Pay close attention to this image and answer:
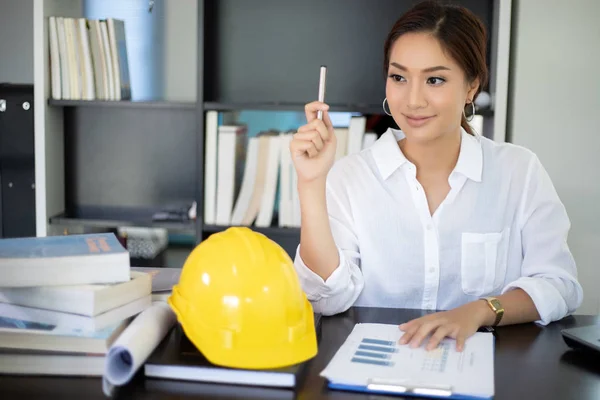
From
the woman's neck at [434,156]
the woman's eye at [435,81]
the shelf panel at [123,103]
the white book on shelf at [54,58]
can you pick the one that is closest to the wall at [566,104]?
the woman's neck at [434,156]

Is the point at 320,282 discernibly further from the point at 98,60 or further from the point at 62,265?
the point at 98,60

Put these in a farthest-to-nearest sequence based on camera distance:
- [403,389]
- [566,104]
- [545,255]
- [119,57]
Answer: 1. [119,57]
2. [566,104]
3. [545,255]
4. [403,389]

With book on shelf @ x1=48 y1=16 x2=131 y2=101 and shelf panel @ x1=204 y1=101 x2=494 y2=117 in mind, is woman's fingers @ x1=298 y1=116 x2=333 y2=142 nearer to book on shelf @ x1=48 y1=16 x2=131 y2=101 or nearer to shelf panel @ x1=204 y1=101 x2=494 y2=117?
shelf panel @ x1=204 y1=101 x2=494 y2=117

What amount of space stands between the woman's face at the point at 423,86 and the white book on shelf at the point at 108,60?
142cm

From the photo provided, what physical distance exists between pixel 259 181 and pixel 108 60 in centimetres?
71

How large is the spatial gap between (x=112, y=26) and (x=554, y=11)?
1.56 metres

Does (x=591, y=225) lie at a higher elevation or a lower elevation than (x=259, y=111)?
lower

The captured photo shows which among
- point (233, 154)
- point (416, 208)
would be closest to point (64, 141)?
point (233, 154)

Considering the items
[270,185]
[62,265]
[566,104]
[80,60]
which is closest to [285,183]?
[270,185]

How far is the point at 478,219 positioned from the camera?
181 cm

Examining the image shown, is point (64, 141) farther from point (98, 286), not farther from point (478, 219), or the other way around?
point (98, 286)

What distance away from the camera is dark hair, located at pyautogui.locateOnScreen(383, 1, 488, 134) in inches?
68.8

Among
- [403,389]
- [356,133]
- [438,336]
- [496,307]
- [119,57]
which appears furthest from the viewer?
[119,57]

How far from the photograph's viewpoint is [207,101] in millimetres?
2844
